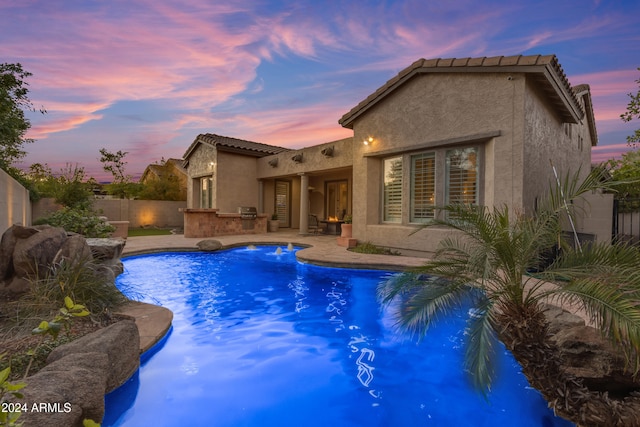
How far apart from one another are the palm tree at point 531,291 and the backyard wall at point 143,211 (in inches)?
902

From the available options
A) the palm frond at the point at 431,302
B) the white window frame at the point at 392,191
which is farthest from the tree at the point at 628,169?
the palm frond at the point at 431,302

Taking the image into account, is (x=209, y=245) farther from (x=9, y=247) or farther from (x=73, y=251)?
(x=9, y=247)

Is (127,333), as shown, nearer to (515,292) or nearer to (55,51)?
(515,292)

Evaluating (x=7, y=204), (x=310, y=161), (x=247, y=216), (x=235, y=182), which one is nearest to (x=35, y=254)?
(x=7, y=204)

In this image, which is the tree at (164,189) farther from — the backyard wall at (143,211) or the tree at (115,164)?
the tree at (115,164)

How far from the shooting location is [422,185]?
1080 centimetres

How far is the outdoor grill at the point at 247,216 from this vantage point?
17.2m

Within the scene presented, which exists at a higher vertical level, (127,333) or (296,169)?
(296,169)

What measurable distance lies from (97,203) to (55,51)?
1295 centimetres

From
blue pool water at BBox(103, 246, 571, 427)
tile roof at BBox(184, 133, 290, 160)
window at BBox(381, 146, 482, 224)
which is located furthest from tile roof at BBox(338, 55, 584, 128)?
tile roof at BBox(184, 133, 290, 160)

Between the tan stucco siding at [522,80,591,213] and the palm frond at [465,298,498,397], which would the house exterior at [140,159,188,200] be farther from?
the palm frond at [465,298,498,397]

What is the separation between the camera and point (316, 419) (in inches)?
138

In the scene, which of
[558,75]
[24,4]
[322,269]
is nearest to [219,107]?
[24,4]

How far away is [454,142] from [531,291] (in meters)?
7.21
